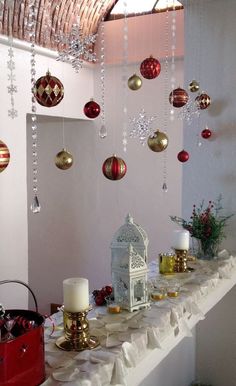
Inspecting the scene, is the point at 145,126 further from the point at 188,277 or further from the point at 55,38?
the point at 188,277

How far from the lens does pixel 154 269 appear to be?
8.22 feet

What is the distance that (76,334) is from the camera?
1.56 m

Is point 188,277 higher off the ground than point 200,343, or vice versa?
point 188,277

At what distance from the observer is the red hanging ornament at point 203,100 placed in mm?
2791

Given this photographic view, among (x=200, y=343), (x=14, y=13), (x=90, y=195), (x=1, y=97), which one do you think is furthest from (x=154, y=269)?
(x=90, y=195)

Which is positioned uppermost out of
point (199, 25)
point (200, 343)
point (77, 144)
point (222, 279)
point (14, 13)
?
point (14, 13)

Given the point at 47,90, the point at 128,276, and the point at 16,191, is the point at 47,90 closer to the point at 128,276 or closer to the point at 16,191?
the point at 128,276

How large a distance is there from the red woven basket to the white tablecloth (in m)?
0.06

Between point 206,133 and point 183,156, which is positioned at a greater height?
point 206,133

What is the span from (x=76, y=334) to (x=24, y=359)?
0.33 metres

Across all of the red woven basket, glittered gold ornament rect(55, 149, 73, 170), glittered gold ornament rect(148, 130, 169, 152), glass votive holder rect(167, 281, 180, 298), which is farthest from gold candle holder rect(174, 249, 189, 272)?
the red woven basket

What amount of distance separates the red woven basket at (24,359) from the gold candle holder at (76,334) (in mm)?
212

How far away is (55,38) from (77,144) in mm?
1268

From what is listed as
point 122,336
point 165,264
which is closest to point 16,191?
point 165,264
